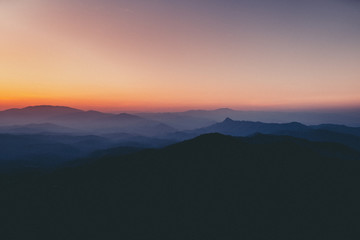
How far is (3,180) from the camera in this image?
9825cm

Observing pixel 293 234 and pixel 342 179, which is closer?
pixel 293 234

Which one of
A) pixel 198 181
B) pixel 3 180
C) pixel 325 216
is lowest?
pixel 3 180

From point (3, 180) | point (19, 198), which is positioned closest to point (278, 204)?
point (19, 198)

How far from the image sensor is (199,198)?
59.1m

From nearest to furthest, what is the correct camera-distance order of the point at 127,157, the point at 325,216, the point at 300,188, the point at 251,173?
the point at 325,216, the point at 300,188, the point at 251,173, the point at 127,157

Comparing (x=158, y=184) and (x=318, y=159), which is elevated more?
(x=318, y=159)

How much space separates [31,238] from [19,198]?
2976 centimetres

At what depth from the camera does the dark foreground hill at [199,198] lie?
156 ft

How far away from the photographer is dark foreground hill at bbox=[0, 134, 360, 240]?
4753 centimetres

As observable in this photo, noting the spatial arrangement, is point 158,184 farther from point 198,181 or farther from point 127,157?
point 127,157

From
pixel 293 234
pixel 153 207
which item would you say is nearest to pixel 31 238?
pixel 153 207

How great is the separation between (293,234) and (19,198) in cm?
8544

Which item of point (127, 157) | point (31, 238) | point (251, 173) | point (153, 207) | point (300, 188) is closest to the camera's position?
point (31, 238)

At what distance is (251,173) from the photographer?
7006 centimetres
